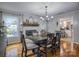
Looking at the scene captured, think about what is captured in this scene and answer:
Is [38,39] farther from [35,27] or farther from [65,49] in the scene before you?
[65,49]

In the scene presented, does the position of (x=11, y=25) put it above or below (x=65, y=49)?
above

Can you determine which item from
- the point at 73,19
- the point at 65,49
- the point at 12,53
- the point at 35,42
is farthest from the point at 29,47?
the point at 73,19

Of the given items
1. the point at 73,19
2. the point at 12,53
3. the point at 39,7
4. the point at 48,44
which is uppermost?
the point at 39,7

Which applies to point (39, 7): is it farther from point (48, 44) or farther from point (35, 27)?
point (48, 44)

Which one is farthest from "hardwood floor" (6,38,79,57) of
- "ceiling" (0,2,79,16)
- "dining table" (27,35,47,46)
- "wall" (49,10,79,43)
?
"ceiling" (0,2,79,16)

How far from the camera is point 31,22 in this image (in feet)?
6.81

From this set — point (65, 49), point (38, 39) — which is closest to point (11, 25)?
point (38, 39)

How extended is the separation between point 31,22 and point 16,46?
0.49 m

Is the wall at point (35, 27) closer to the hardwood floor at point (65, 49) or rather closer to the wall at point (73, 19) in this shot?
the wall at point (73, 19)

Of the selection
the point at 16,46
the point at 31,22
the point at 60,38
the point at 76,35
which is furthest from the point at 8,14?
the point at 76,35

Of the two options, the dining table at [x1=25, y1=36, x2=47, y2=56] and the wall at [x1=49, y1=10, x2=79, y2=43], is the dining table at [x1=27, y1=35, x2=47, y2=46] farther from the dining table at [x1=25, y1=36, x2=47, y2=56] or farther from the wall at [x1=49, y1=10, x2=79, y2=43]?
the wall at [x1=49, y1=10, x2=79, y2=43]

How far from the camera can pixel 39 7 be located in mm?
2068

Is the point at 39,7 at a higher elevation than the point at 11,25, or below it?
higher

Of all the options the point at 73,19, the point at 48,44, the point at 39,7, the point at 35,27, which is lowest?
the point at 48,44
